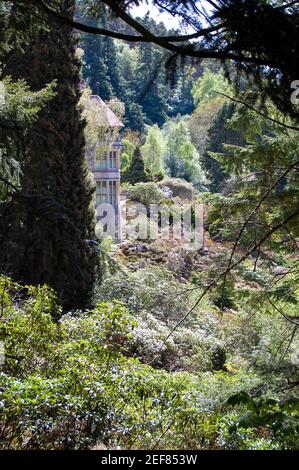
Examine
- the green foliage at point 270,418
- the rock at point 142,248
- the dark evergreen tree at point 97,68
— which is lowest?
the rock at point 142,248

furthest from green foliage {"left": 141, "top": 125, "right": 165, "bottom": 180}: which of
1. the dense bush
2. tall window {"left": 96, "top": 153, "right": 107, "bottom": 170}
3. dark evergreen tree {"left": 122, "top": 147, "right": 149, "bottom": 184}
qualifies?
the dense bush

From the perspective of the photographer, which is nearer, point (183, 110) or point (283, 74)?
point (283, 74)

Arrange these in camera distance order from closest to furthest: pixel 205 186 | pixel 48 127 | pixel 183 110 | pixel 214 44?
pixel 214 44
pixel 48 127
pixel 205 186
pixel 183 110

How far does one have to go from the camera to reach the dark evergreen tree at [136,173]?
21.8m

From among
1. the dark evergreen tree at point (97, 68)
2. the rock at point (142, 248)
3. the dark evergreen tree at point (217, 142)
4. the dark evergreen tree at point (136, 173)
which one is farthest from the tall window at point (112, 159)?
the dark evergreen tree at point (97, 68)

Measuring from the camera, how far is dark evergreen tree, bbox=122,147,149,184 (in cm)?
2180

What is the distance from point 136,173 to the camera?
2192cm

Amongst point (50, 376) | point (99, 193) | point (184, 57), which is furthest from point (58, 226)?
point (99, 193)

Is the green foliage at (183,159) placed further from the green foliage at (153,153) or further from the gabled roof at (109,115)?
the gabled roof at (109,115)

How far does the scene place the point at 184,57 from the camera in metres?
2.46

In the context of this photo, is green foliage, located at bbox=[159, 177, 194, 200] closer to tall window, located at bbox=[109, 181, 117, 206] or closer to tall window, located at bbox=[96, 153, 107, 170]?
tall window, located at bbox=[109, 181, 117, 206]
